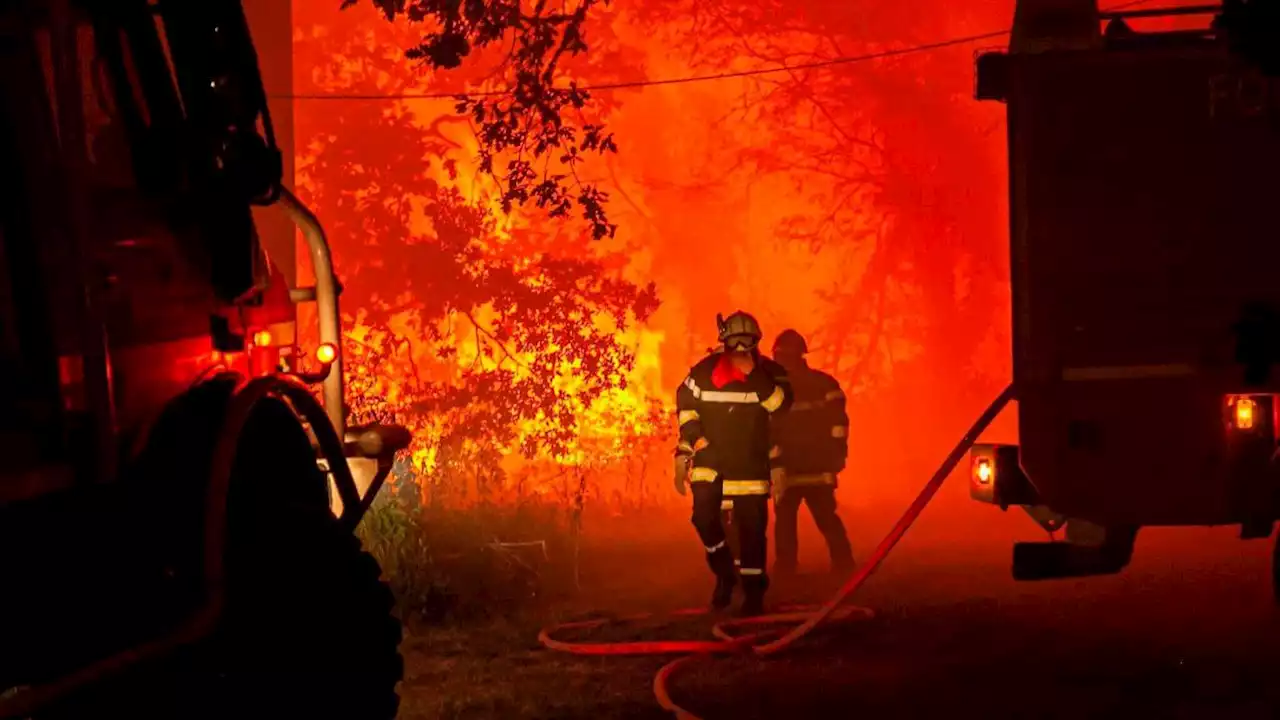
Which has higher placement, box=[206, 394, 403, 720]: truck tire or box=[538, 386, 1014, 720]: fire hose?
box=[206, 394, 403, 720]: truck tire

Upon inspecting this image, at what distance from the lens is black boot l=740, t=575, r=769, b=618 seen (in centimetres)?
1002

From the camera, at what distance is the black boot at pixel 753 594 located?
1002 centimetres

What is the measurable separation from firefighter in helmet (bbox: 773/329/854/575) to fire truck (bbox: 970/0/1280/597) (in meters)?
4.15

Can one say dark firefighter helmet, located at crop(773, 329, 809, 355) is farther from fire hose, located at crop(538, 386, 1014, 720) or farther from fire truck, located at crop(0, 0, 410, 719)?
fire truck, located at crop(0, 0, 410, 719)

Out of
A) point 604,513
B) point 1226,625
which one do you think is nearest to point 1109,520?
point 1226,625

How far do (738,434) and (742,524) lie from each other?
0.57 m

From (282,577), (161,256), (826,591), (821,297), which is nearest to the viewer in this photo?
(161,256)

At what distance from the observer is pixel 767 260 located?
2998 cm

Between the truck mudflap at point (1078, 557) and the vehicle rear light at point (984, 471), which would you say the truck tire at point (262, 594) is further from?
the vehicle rear light at point (984, 471)

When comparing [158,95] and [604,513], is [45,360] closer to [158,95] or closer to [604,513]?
[158,95]

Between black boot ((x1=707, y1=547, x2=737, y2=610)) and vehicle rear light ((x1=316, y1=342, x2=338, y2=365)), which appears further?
black boot ((x1=707, y1=547, x2=737, y2=610))

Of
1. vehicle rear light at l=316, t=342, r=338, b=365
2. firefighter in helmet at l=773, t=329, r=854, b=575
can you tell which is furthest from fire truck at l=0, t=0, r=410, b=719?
firefighter in helmet at l=773, t=329, r=854, b=575

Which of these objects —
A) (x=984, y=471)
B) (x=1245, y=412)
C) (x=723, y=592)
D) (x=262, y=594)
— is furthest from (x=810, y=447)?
(x=262, y=594)

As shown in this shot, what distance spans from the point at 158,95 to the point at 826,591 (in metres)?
8.02
